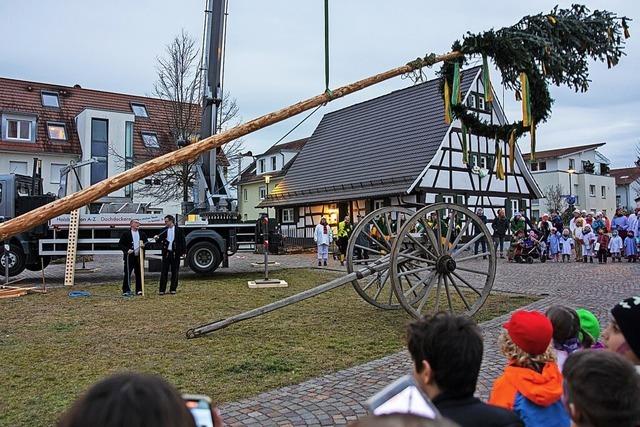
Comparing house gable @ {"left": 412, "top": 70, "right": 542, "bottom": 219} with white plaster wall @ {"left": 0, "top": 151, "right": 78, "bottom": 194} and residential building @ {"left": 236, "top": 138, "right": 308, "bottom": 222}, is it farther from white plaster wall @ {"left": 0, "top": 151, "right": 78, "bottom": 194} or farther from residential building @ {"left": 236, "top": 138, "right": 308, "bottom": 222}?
white plaster wall @ {"left": 0, "top": 151, "right": 78, "bottom": 194}

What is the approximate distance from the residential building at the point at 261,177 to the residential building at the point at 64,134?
10843mm

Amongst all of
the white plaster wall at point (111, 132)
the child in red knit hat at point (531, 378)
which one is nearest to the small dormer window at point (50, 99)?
the white plaster wall at point (111, 132)

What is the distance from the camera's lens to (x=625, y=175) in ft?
214

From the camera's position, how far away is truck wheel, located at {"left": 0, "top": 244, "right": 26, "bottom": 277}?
520 inches

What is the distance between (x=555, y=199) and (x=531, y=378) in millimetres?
45909

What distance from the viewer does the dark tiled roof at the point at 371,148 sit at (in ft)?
81.0

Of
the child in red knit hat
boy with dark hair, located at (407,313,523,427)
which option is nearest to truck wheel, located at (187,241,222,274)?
the child in red knit hat

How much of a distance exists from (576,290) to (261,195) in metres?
38.8

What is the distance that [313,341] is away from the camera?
6.72 metres

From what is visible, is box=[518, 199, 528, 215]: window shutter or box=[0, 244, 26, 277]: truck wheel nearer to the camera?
box=[0, 244, 26, 277]: truck wheel

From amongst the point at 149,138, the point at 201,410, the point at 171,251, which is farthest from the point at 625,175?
the point at 201,410

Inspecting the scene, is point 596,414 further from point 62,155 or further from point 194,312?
point 62,155

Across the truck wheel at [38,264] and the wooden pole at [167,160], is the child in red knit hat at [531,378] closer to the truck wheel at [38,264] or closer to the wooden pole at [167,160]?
the wooden pole at [167,160]

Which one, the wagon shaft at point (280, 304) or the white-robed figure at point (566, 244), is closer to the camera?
the wagon shaft at point (280, 304)
